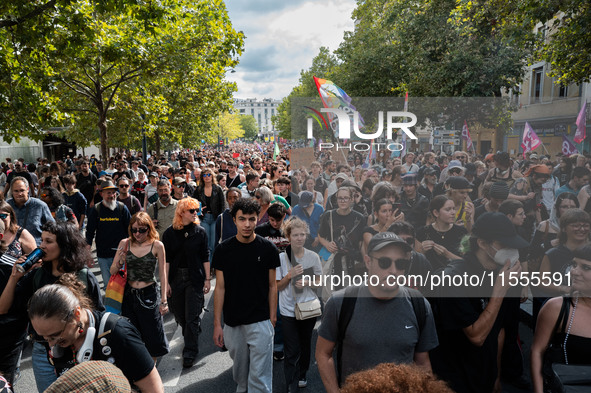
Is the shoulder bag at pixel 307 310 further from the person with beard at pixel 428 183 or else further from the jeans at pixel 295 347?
the person with beard at pixel 428 183

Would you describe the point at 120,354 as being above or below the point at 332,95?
below

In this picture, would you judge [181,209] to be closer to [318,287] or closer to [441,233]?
[318,287]

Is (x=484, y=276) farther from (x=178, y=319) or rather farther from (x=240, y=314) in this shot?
(x=178, y=319)

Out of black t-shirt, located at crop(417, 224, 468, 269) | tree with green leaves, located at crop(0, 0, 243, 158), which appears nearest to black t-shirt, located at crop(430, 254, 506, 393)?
black t-shirt, located at crop(417, 224, 468, 269)

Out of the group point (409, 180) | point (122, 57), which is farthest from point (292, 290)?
point (122, 57)

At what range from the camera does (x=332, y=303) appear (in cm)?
245

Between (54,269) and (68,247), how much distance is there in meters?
0.20

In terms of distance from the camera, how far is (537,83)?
19.0 meters

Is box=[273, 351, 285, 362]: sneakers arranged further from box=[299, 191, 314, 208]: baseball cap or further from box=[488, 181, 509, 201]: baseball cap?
box=[488, 181, 509, 201]: baseball cap

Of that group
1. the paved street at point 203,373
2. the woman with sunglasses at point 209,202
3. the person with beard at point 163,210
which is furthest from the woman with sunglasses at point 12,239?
the woman with sunglasses at point 209,202

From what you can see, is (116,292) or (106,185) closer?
(116,292)

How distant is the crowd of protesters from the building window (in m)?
13.3

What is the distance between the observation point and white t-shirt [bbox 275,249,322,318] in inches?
153

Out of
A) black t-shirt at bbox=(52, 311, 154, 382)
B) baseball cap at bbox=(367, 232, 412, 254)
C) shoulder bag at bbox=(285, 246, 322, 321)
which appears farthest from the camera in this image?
shoulder bag at bbox=(285, 246, 322, 321)
